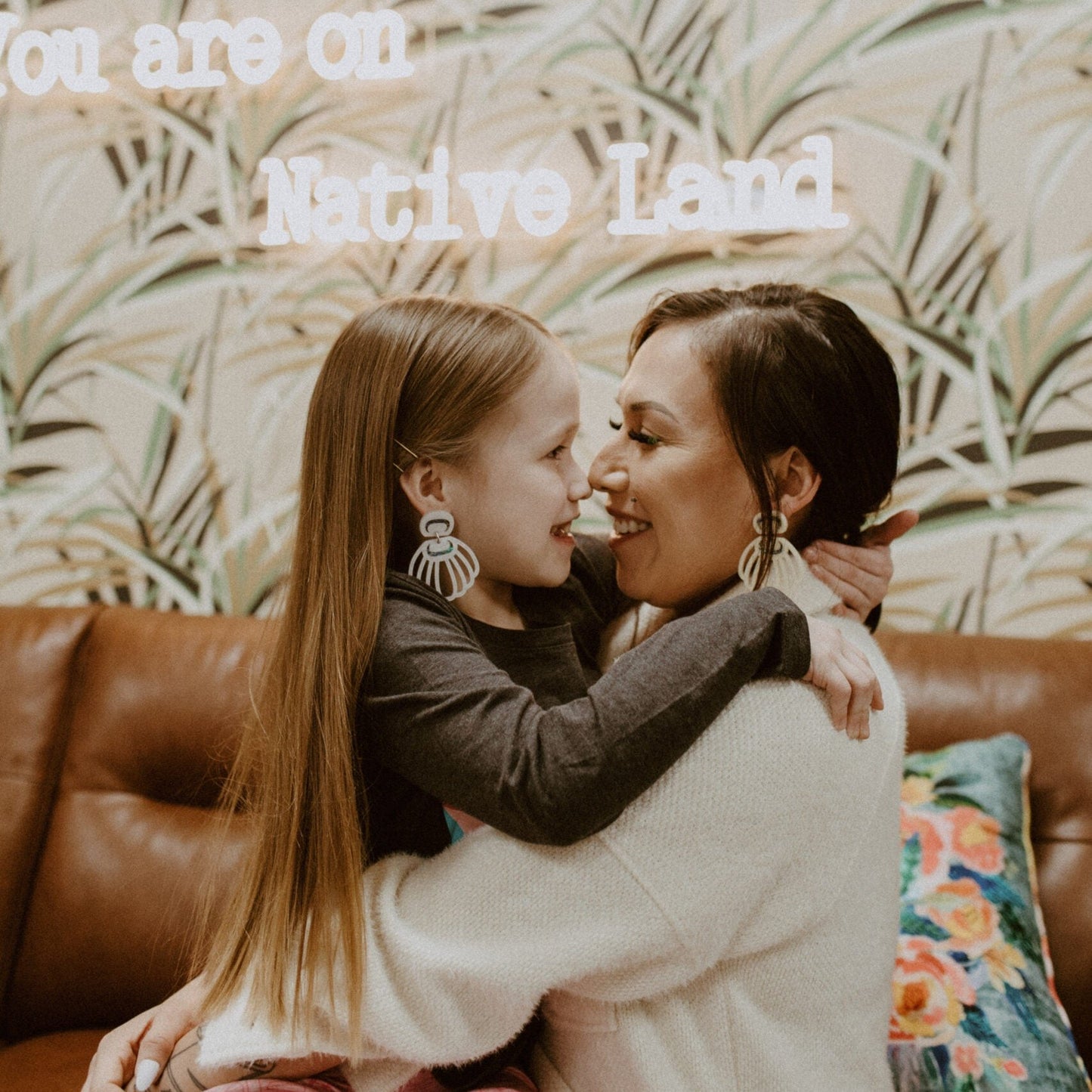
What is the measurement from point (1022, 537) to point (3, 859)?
→ 6.61 ft

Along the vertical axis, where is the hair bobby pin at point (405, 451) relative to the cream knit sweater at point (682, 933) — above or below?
above

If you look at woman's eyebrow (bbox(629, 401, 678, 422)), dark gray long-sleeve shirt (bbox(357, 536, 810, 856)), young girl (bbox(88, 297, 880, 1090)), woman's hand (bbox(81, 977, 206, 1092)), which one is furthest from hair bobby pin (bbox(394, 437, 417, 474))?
woman's hand (bbox(81, 977, 206, 1092))

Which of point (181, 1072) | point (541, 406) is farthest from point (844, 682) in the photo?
point (181, 1072)

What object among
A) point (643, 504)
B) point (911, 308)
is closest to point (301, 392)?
point (643, 504)

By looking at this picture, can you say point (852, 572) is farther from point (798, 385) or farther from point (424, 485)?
point (424, 485)

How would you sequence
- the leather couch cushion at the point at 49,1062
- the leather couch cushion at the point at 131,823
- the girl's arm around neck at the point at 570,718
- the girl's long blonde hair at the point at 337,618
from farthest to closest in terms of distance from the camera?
the leather couch cushion at the point at 131,823
the leather couch cushion at the point at 49,1062
the girl's long blonde hair at the point at 337,618
the girl's arm around neck at the point at 570,718

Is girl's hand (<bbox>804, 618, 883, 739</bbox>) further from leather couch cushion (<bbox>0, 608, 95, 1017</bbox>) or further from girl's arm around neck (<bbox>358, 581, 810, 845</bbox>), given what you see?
leather couch cushion (<bbox>0, 608, 95, 1017</bbox>)

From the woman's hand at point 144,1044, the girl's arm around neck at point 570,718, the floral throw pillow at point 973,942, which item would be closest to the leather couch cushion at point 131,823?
the woman's hand at point 144,1044

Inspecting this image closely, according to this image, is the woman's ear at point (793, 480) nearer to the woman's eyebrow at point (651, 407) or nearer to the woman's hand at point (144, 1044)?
the woman's eyebrow at point (651, 407)

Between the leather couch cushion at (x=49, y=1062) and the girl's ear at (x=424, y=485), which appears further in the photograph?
the leather couch cushion at (x=49, y=1062)

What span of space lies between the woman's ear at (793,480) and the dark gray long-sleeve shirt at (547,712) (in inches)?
8.8

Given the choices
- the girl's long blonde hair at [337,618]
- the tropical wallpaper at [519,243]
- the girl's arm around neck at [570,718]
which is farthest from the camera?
the tropical wallpaper at [519,243]

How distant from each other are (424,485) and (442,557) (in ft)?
0.29

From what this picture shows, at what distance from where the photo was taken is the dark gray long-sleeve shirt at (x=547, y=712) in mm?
858
